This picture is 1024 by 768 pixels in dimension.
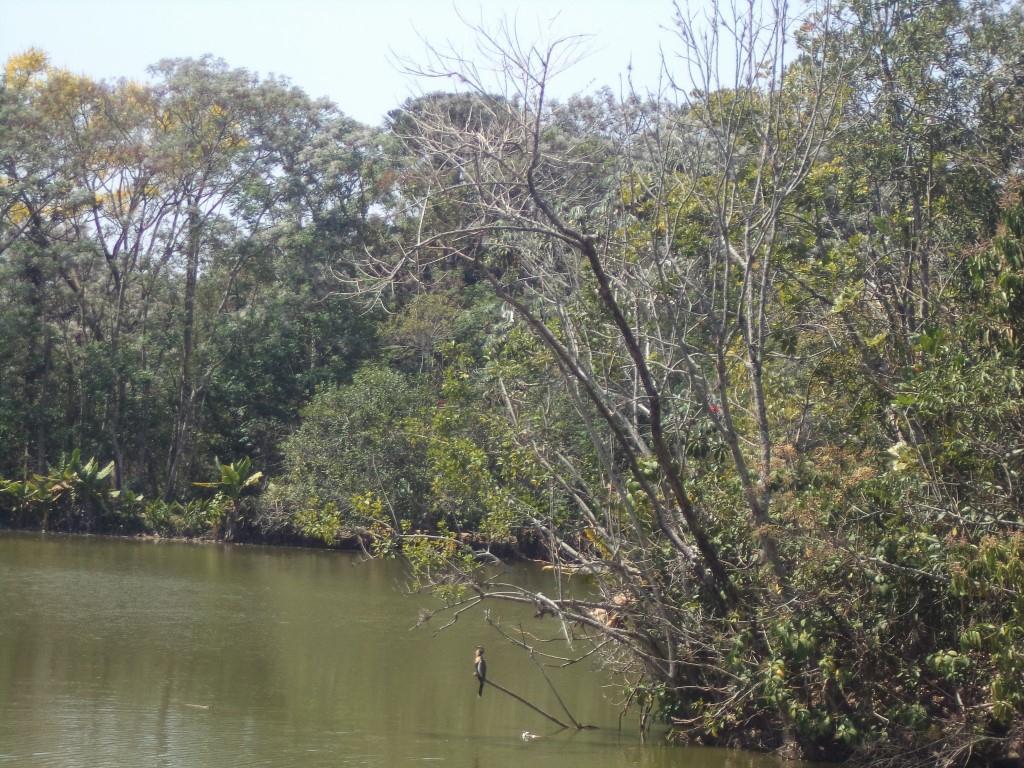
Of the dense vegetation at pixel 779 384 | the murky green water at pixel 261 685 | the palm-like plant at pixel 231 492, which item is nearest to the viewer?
the dense vegetation at pixel 779 384

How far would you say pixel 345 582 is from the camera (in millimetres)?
19375

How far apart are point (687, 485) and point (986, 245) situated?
287cm

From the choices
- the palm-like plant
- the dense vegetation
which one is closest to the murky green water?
the dense vegetation

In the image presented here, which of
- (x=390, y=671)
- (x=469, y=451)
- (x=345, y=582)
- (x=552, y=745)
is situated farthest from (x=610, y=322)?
(x=345, y=582)

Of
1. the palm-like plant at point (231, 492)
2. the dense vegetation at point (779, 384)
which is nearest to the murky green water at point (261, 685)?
the dense vegetation at point (779, 384)

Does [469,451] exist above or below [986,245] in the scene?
below

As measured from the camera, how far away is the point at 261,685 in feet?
35.7

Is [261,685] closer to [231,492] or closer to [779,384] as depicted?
[779,384]

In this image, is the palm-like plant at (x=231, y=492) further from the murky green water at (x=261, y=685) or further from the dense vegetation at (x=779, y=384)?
the dense vegetation at (x=779, y=384)

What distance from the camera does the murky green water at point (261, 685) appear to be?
851cm

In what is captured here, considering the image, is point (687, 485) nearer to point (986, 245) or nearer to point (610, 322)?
point (610, 322)

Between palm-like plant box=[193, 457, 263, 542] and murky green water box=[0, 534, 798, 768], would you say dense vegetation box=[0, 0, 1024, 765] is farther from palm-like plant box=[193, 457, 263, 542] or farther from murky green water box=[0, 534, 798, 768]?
palm-like plant box=[193, 457, 263, 542]

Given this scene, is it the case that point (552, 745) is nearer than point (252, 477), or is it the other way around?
point (552, 745)

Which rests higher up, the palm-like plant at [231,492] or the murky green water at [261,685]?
the palm-like plant at [231,492]
